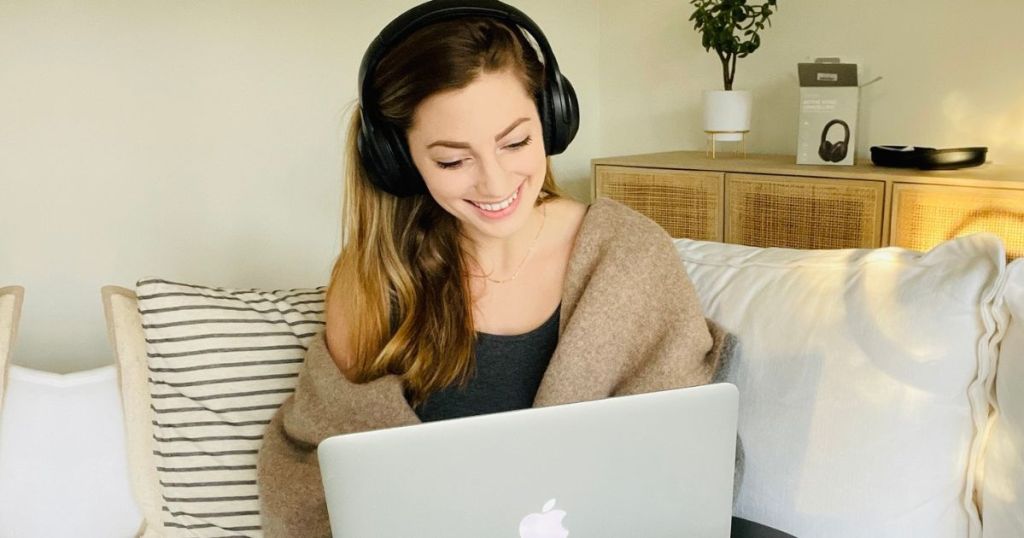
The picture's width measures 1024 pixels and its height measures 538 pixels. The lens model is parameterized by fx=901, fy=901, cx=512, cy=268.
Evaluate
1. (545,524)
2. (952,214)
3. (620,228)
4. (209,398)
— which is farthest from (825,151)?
(545,524)

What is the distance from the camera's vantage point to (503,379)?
1229mm

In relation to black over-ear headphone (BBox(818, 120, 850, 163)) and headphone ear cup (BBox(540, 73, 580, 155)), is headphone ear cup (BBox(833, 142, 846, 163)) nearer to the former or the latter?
black over-ear headphone (BBox(818, 120, 850, 163))

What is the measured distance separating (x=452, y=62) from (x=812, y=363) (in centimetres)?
58

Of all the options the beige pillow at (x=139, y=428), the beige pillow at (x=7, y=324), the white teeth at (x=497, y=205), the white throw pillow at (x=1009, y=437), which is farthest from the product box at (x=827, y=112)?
the beige pillow at (x=7, y=324)

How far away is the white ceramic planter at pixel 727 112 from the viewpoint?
2.60m

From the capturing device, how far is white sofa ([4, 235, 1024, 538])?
1038 millimetres

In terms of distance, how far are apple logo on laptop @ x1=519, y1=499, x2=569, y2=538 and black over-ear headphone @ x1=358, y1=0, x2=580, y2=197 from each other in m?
0.54

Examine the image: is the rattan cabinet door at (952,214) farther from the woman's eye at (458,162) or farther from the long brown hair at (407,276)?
the woman's eye at (458,162)

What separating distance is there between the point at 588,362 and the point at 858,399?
0.33 m

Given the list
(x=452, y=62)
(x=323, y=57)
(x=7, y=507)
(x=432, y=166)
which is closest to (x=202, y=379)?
(x=7, y=507)

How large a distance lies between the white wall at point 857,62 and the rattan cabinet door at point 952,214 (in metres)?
0.38

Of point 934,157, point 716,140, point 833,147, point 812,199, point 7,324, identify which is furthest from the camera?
point 716,140

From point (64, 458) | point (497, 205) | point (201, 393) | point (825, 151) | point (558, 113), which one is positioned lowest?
point (64, 458)

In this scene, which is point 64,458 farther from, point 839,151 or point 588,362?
point 839,151
